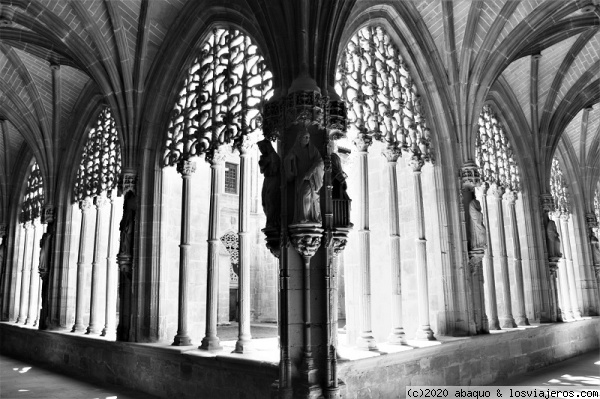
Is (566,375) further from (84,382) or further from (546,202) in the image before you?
(84,382)

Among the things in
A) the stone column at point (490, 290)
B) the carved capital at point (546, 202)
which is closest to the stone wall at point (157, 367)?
the stone column at point (490, 290)

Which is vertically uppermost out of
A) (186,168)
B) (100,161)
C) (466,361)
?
(100,161)

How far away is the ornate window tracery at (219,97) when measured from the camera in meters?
7.47

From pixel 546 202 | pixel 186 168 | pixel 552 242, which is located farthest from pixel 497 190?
pixel 186 168

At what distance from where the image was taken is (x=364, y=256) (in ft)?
22.9

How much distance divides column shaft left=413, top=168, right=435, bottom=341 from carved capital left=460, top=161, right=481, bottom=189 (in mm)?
1044

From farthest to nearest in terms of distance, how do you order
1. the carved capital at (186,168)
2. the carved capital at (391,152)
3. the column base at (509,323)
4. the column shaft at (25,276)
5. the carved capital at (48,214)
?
the column shaft at (25,276) < the carved capital at (48,214) < the column base at (509,323) < the carved capital at (186,168) < the carved capital at (391,152)

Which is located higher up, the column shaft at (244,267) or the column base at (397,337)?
the column shaft at (244,267)

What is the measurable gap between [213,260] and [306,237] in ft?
8.03

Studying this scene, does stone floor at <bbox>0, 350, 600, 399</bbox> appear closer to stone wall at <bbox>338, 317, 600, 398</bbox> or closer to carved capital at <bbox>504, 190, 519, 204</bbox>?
stone wall at <bbox>338, 317, 600, 398</bbox>

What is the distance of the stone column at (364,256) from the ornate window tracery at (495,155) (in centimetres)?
394

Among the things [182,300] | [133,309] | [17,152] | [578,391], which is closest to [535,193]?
[578,391]

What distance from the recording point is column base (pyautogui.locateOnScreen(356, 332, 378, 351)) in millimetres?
6598

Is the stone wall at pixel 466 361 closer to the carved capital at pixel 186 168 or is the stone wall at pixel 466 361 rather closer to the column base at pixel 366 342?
the column base at pixel 366 342
